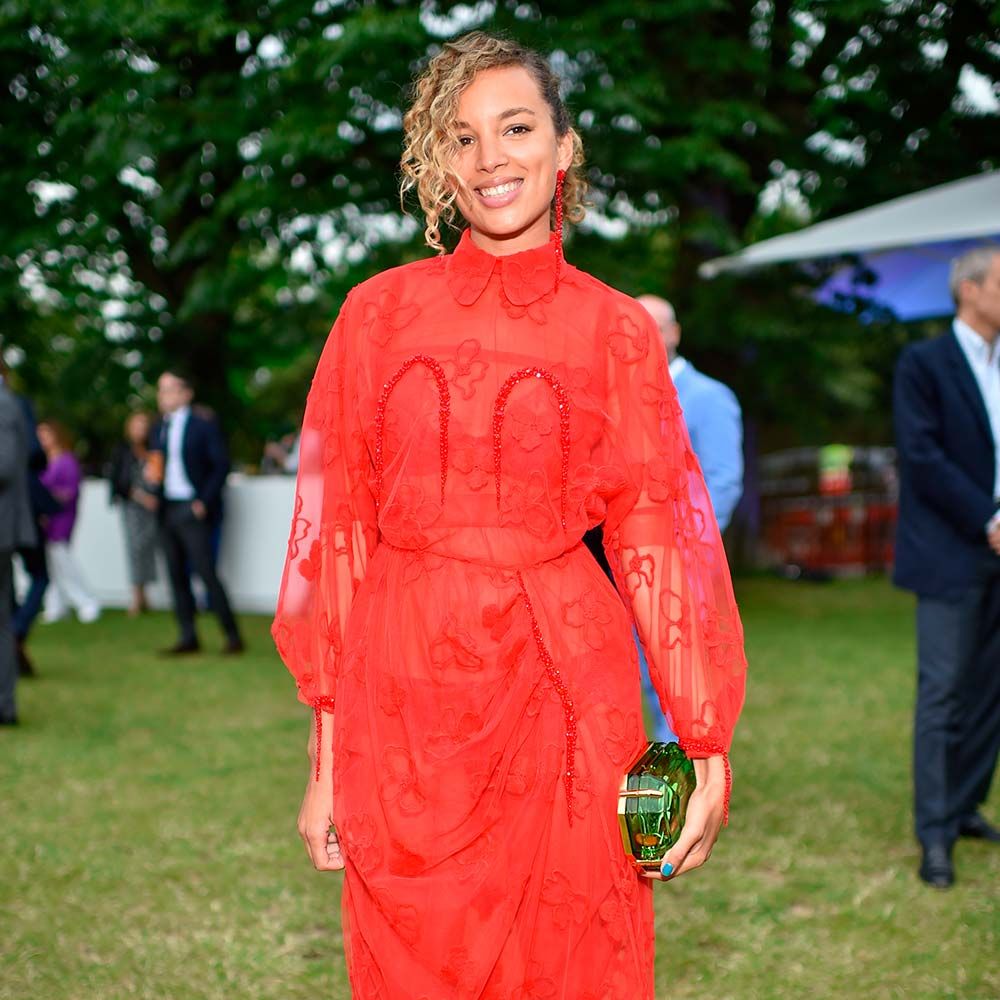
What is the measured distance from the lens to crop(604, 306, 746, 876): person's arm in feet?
7.62

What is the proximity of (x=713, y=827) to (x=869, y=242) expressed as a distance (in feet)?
25.8

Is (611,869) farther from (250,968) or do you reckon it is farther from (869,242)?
(869,242)

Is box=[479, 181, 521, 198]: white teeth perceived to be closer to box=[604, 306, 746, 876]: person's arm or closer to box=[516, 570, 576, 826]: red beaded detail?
box=[604, 306, 746, 876]: person's arm

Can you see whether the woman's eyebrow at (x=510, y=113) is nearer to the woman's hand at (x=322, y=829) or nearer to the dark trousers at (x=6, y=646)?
the woman's hand at (x=322, y=829)

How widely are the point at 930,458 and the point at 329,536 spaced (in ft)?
11.2

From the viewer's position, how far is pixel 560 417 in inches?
88.9

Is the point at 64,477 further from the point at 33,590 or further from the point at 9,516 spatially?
the point at 9,516

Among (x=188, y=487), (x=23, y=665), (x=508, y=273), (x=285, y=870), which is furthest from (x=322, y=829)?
(x=188, y=487)

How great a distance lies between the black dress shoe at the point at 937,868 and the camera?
507 cm

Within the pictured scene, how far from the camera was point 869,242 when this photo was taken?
9.52 meters

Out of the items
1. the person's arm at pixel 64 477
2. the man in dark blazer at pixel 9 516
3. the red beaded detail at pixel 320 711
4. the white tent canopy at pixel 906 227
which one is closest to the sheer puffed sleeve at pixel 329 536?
the red beaded detail at pixel 320 711

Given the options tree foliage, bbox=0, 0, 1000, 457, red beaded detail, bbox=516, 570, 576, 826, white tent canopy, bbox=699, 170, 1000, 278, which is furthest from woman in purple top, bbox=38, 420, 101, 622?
red beaded detail, bbox=516, 570, 576, 826

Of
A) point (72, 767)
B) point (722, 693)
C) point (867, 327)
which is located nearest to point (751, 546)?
point (867, 327)

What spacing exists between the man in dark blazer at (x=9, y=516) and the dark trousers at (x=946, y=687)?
522 centimetres
